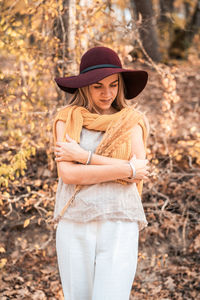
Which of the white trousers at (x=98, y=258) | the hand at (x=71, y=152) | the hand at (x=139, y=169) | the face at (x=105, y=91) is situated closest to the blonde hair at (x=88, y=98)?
the face at (x=105, y=91)

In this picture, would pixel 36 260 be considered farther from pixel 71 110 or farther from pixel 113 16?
pixel 113 16

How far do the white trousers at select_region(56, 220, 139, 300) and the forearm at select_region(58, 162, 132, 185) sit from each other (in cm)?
28

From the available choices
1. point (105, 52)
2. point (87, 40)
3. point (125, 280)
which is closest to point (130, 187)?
point (125, 280)

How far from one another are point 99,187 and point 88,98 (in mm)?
628

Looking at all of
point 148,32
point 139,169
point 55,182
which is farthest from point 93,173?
point 148,32

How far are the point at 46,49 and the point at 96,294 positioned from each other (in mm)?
2863

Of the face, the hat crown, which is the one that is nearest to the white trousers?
the face

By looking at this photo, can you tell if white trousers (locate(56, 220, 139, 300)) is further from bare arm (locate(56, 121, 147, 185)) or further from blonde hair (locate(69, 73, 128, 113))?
blonde hair (locate(69, 73, 128, 113))

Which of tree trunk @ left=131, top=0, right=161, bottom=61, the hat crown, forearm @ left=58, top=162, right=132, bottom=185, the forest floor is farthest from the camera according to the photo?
tree trunk @ left=131, top=0, right=161, bottom=61

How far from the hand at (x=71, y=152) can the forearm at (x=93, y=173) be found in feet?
0.17

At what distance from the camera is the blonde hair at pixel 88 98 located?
8.28ft

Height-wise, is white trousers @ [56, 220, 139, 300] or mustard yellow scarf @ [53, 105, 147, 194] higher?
mustard yellow scarf @ [53, 105, 147, 194]

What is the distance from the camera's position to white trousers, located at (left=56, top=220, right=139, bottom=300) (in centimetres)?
224

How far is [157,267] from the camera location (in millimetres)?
4016
